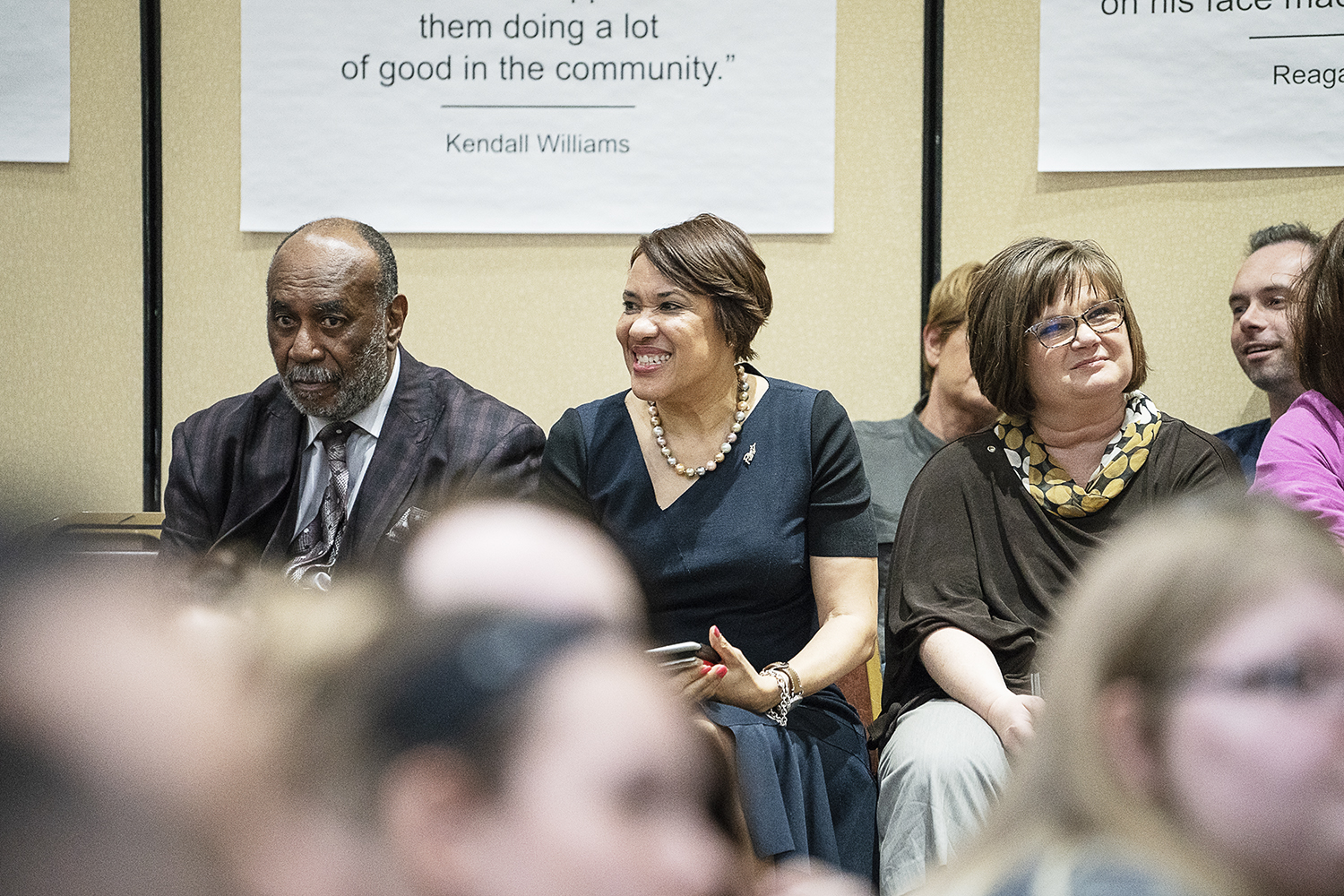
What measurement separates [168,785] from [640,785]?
20cm

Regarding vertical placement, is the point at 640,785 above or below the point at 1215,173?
below

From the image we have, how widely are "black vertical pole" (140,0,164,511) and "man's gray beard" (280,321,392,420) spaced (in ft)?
2.75

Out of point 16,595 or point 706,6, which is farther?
point 706,6

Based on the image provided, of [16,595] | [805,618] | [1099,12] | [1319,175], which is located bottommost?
[805,618]

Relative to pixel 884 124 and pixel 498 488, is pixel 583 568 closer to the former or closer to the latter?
pixel 498 488

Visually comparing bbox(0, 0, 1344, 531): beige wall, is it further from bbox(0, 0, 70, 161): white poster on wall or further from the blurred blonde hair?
the blurred blonde hair

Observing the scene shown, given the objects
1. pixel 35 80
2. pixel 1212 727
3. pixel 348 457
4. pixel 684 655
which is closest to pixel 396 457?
pixel 348 457

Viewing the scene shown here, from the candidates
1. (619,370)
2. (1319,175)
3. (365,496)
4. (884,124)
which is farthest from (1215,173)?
(365,496)

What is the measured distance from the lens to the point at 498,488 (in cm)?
229

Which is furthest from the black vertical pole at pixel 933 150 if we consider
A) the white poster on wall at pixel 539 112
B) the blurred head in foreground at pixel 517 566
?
the blurred head in foreground at pixel 517 566

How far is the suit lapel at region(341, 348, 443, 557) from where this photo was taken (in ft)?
7.43

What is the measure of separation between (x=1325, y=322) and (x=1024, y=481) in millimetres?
627

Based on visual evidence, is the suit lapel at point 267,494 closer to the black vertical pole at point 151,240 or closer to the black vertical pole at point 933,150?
the black vertical pole at point 151,240

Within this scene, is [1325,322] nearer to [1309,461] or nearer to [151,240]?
[1309,461]
